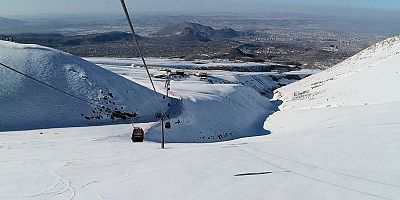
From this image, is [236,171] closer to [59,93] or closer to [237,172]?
[237,172]

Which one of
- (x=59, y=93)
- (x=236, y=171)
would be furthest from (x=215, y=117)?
(x=236, y=171)

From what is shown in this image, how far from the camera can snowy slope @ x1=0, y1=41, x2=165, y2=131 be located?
121 ft

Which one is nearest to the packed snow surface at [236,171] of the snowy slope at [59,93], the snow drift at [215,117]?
the snowy slope at [59,93]

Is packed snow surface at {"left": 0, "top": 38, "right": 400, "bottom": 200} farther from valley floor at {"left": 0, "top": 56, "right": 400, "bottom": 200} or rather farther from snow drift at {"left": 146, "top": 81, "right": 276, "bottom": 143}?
snow drift at {"left": 146, "top": 81, "right": 276, "bottom": 143}

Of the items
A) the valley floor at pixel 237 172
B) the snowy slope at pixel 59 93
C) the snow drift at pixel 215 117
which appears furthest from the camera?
the snow drift at pixel 215 117

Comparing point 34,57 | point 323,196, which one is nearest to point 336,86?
point 34,57

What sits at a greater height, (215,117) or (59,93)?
(59,93)

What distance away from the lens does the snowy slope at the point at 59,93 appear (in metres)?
36.8

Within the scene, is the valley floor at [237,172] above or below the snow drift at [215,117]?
above

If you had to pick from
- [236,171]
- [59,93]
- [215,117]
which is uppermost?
[236,171]

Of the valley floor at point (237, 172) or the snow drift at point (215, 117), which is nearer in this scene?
the valley floor at point (237, 172)

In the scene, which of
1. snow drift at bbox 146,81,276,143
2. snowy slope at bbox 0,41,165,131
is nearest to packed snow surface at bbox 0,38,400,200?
snowy slope at bbox 0,41,165,131

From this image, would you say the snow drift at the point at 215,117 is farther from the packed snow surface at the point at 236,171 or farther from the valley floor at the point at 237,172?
the valley floor at the point at 237,172

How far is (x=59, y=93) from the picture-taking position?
41094 mm
